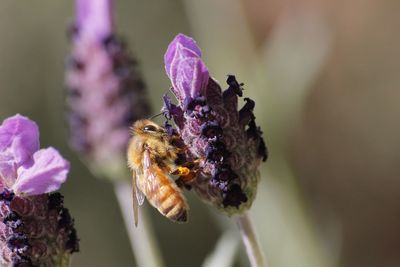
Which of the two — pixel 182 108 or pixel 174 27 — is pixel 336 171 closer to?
pixel 174 27

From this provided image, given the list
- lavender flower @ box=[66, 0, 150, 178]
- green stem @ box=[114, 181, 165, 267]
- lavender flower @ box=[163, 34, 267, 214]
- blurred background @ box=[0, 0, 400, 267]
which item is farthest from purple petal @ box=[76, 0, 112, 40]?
lavender flower @ box=[163, 34, 267, 214]

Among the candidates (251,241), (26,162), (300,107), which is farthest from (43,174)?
(300,107)

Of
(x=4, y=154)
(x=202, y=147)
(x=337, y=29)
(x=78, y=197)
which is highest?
(x=337, y=29)

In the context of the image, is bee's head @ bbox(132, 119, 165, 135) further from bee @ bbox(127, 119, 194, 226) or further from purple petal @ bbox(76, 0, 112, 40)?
purple petal @ bbox(76, 0, 112, 40)

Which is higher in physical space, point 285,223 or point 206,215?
point 206,215

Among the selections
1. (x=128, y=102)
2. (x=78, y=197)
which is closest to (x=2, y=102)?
(x=78, y=197)

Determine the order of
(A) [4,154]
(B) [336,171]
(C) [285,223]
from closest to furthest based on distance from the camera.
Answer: (A) [4,154]
(C) [285,223]
(B) [336,171]

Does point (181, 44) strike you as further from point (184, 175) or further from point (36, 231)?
point (36, 231)
